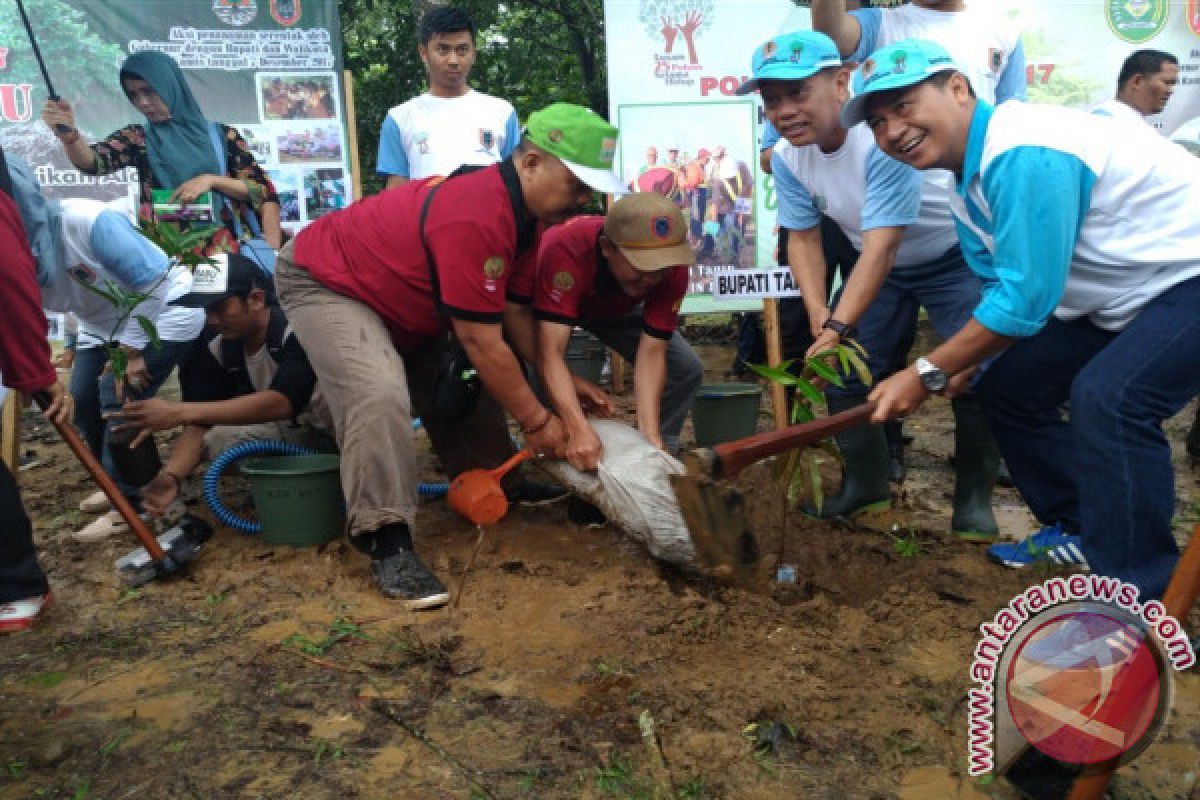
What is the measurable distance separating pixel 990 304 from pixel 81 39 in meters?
5.95

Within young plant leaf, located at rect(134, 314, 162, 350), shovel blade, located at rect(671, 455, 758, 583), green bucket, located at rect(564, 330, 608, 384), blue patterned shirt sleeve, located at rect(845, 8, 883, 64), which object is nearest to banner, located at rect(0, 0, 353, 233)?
green bucket, located at rect(564, 330, 608, 384)

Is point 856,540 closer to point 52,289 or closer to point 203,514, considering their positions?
point 203,514

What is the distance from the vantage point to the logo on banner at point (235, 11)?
6023 mm

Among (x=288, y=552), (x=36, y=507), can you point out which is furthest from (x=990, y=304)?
(x=36, y=507)

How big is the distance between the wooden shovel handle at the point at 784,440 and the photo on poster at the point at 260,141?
454 centimetres

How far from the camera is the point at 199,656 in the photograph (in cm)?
271

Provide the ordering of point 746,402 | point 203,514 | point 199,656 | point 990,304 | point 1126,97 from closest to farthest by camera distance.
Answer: point 990,304, point 199,656, point 203,514, point 746,402, point 1126,97

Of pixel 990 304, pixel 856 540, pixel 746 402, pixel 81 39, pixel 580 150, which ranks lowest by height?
pixel 856 540

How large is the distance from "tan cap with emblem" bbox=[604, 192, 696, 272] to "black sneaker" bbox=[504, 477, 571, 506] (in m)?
1.25

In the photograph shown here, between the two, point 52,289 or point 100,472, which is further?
point 52,289

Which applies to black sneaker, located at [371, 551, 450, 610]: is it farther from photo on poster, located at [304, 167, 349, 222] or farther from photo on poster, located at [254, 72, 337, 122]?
photo on poster, located at [254, 72, 337, 122]

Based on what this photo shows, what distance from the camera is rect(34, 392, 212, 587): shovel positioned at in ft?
10.5

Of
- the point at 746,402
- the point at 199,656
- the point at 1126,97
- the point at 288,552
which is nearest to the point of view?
the point at 199,656

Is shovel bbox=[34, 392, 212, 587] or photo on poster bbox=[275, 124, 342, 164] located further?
photo on poster bbox=[275, 124, 342, 164]
